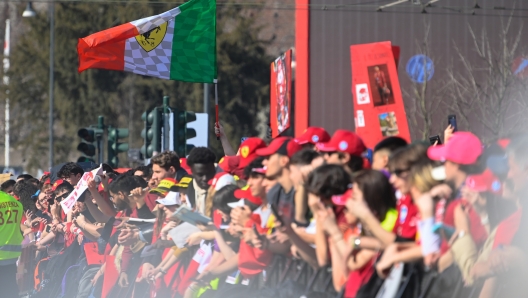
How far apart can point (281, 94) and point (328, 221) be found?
8.31 metres

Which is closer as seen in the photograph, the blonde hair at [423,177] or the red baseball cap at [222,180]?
the blonde hair at [423,177]

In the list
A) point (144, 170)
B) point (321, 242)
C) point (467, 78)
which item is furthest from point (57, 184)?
point (467, 78)

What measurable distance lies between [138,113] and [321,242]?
4496 centimetres

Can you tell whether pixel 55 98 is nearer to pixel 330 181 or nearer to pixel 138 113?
pixel 138 113

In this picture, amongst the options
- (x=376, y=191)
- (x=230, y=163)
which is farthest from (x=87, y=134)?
(x=376, y=191)

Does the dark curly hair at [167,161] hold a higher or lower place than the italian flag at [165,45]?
lower

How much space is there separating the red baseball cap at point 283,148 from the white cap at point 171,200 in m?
1.50

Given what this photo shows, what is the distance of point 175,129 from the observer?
1566 cm

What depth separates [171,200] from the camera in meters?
8.42

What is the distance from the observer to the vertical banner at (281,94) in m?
13.1

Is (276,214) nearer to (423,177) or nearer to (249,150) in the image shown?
(423,177)

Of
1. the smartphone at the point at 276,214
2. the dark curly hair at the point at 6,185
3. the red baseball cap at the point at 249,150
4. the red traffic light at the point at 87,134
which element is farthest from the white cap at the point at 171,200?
the red traffic light at the point at 87,134

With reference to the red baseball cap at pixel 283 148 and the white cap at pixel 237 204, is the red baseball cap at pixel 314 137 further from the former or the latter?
the white cap at pixel 237 204

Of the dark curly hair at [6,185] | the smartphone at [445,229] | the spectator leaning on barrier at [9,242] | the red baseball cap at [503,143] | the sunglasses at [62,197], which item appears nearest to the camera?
the smartphone at [445,229]
